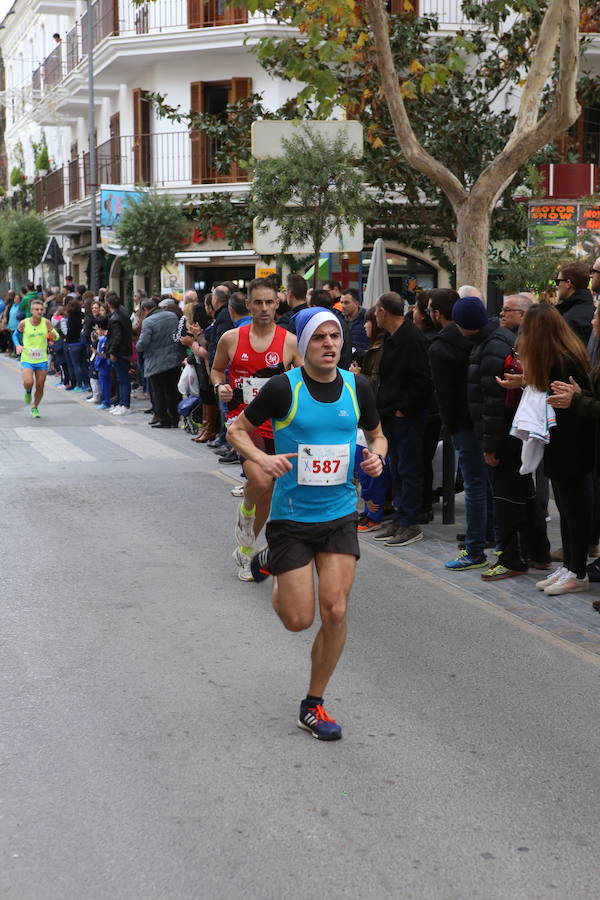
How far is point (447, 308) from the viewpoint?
917cm

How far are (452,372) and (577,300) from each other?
1310 mm

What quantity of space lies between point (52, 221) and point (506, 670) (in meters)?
37.4

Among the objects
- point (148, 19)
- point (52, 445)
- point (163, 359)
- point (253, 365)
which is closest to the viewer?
point (253, 365)

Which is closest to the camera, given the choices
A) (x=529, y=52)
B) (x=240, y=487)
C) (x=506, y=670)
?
(x=506, y=670)

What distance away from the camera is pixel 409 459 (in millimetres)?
9508

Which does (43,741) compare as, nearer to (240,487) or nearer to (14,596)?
(14,596)

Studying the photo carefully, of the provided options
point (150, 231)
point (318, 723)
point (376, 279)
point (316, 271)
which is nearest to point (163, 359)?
point (316, 271)

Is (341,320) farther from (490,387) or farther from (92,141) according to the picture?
(92,141)

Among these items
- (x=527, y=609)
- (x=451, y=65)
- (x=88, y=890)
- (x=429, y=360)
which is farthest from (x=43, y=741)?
(x=451, y=65)

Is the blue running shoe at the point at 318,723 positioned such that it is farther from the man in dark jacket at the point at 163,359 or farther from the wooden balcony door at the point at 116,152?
the wooden balcony door at the point at 116,152

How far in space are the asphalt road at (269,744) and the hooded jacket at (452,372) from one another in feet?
3.97

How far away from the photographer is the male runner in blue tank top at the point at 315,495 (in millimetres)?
5102

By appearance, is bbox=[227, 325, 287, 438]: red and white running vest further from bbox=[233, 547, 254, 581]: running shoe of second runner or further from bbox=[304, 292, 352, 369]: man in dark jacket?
bbox=[304, 292, 352, 369]: man in dark jacket

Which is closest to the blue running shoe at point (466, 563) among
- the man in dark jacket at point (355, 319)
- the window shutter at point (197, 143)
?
the man in dark jacket at point (355, 319)
